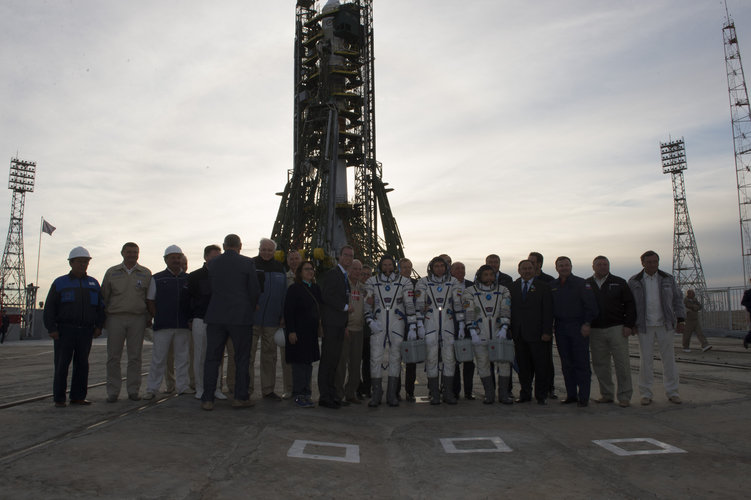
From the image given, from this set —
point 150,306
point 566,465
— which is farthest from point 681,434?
point 150,306

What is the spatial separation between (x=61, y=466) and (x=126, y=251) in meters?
4.05

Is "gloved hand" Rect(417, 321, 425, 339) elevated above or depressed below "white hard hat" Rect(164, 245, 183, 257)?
below

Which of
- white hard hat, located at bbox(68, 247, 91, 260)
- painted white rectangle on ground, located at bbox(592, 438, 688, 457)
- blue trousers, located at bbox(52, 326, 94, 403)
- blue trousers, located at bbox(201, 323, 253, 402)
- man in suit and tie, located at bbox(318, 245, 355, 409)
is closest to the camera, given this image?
painted white rectangle on ground, located at bbox(592, 438, 688, 457)

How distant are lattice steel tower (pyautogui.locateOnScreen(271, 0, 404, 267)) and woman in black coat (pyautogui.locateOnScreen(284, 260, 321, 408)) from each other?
3301cm

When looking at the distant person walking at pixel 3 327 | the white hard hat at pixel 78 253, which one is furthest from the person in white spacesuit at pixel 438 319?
the distant person walking at pixel 3 327

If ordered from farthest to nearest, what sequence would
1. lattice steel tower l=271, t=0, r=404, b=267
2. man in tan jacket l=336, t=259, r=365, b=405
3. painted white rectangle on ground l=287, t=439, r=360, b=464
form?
lattice steel tower l=271, t=0, r=404, b=267
man in tan jacket l=336, t=259, r=365, b=405
painted white rectangle on ground l=287, t=439, r=360, b=464

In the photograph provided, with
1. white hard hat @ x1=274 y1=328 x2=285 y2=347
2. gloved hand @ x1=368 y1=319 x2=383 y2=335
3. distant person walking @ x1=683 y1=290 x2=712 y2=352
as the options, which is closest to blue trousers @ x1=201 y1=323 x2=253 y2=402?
white hard hat @ x1=274 y1=328 x2=285 y2=347

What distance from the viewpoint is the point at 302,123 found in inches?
1727

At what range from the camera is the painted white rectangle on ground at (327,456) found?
4375mm

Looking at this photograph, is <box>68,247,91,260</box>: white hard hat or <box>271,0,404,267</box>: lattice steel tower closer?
<box>68,247,91,260</box>: white hard hat

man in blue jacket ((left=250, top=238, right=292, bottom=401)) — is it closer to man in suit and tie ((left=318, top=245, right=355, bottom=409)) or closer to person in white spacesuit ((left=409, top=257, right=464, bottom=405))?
man in suit and tie ((left=318, top=245, right=355, bottom=409))

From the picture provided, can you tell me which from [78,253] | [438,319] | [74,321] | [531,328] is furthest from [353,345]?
[78,253]

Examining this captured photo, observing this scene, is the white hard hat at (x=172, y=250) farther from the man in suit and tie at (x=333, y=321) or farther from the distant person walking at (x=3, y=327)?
the distant person walking at (x=3, y=327)

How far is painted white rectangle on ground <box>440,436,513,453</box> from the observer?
4.72 m
